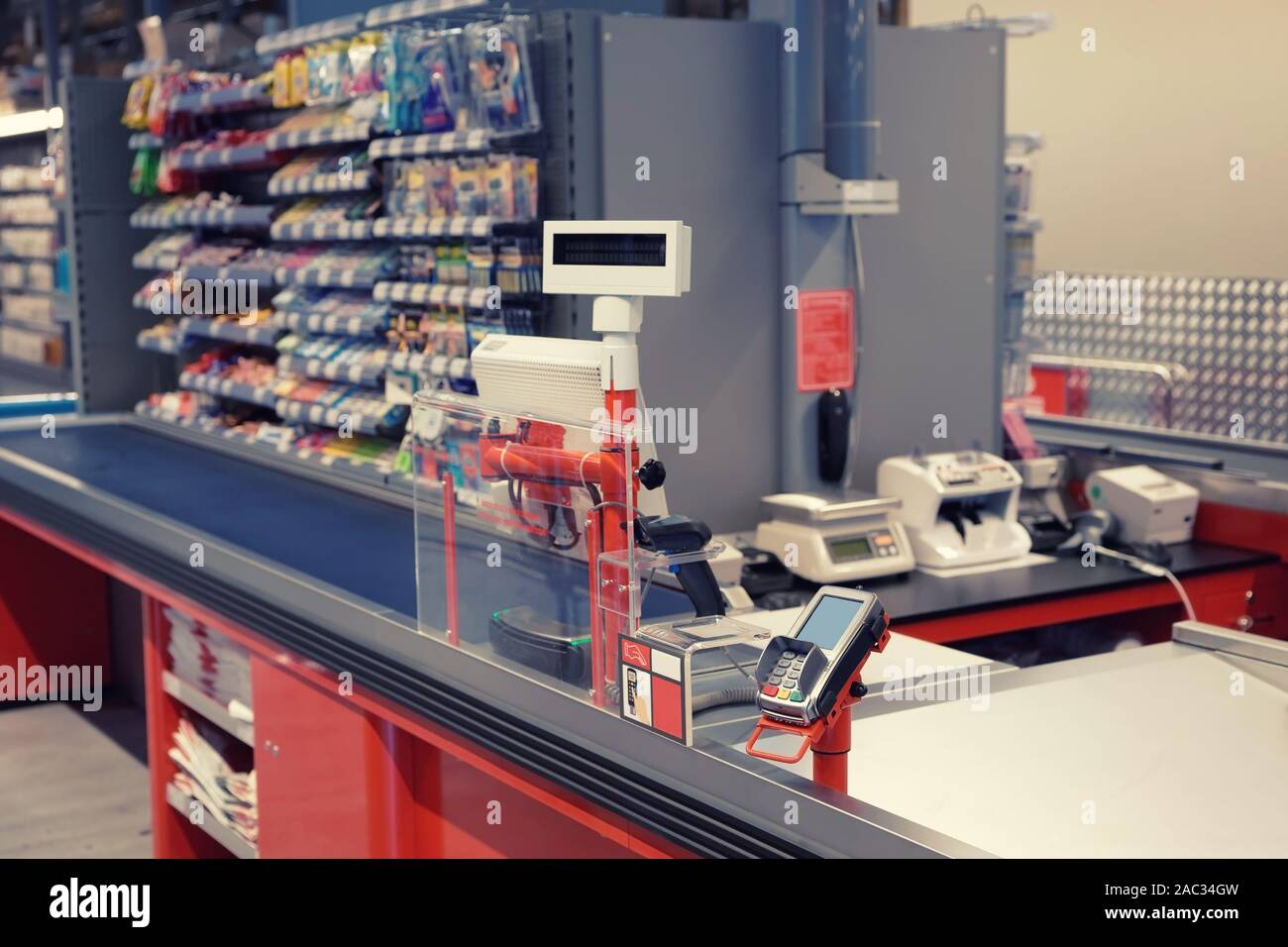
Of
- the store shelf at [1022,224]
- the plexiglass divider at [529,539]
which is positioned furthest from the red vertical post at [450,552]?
the store shelf at [1022,224]

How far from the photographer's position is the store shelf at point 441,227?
405cm

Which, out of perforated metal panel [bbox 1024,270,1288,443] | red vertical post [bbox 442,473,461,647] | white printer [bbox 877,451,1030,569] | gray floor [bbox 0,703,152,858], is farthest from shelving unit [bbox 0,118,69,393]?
red vertical post [bbox 442,473,461,647]

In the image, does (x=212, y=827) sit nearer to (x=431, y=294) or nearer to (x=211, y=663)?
(x=211, y=663)

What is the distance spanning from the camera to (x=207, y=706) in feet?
13.7

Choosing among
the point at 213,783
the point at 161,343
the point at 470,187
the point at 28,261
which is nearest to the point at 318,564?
the point at 213,783

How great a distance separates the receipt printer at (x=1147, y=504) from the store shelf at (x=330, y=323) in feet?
7.41

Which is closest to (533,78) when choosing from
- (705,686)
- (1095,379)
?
(705,686)

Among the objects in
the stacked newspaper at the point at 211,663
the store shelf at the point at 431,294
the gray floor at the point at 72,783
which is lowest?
the gray floor at the point at 72,783

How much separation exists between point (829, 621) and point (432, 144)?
2.61 metres

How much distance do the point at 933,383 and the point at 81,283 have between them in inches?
150

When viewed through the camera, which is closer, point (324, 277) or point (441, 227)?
point (441, 227)

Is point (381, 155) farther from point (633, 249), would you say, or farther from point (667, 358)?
point (633, 249)

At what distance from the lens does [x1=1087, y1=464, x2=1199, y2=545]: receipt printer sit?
14.0 feet

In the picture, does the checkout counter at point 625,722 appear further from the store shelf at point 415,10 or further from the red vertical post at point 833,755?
the store shelf at point 415,10
